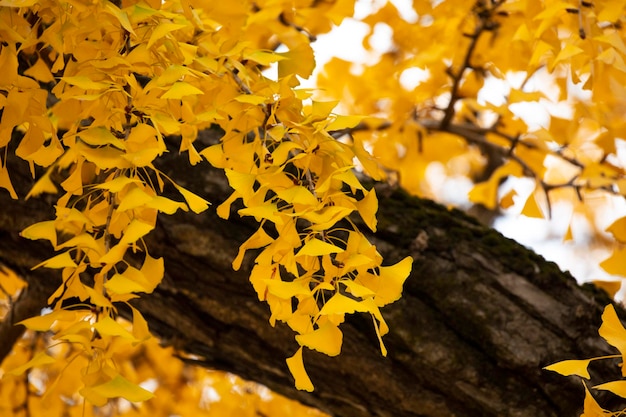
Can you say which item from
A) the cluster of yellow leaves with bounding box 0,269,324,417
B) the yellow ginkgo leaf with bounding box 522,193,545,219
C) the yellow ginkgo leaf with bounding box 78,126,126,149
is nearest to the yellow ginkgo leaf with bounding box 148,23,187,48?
the yellow ginkgo leaf with bounding box 78,126,126,149

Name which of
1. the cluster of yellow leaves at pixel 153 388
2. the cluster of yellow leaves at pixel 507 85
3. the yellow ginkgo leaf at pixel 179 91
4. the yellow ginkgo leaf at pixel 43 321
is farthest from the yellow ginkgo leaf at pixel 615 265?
the cluster of yellow leaves at pixel 153 388

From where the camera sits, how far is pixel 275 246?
80 cm

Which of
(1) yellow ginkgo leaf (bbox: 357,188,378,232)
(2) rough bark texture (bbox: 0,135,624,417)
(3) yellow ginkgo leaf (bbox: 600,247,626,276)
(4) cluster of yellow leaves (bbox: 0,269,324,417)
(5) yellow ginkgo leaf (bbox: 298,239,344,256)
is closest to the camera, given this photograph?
(5) yellow ginkgo leaf (bbox: 298,239,344,256)

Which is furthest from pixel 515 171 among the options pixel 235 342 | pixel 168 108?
pixel 168 108

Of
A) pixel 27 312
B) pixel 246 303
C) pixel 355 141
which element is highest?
pixel 355 141

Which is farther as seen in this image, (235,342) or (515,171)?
(515,171)

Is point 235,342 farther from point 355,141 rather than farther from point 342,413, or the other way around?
point 355,141

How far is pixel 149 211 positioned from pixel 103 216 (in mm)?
65

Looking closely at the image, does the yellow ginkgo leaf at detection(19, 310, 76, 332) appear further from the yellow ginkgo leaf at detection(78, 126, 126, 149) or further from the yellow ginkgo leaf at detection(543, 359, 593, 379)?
the yellow ginkgo leaf at detection(543, 359, 593, 379)

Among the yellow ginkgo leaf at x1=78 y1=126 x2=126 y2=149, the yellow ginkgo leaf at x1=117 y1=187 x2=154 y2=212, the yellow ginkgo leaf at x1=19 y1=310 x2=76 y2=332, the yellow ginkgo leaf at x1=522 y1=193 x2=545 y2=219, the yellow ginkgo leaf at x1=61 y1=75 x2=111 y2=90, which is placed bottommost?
the yellow ginkgo leaf at x1=522 y1=193 x2=545 y2=219

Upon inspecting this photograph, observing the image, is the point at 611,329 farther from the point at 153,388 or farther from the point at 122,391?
the point at 153,388

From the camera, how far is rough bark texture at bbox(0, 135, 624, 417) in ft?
4.35

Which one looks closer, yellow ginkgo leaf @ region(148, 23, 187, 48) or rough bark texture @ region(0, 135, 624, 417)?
yellow ginkgo leaf @ region(148, 23, 187, 48)

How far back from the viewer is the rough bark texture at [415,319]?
133cm
